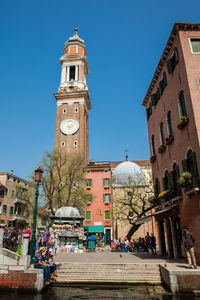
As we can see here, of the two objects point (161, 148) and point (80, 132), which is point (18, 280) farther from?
point (80, 132)

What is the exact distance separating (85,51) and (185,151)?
52.0m

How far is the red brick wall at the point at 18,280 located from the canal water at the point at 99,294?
431 millimetres

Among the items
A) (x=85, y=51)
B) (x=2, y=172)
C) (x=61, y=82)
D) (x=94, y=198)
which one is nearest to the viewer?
(x=94, y=198)

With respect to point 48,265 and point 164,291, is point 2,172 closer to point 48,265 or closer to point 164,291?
point 48,265

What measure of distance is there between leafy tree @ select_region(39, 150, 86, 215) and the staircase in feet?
64.9

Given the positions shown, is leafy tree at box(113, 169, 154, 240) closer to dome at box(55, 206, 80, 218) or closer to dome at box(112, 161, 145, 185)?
Answer: dome at box(55, 206, 80, 218)

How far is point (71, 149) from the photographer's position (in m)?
45.2

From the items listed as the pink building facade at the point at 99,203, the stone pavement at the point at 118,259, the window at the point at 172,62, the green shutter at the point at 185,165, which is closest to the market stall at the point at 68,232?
the stone pavement at the point at 118,259

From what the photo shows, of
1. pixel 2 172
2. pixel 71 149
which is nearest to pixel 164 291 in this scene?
pixel 71 149

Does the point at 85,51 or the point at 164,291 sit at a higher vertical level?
the point at 85,51

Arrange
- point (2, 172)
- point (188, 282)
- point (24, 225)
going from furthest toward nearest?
1. point (24, 225)
2. point (2, 172)
3. point (188, 282)

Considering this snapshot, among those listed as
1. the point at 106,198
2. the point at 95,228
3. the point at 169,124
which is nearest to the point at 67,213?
the point at 95,228

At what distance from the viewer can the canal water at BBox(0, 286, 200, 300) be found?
816cm

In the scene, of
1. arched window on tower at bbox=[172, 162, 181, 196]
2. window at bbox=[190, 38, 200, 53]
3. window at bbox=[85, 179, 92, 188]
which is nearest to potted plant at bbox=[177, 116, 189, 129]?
arched window on tower at bbox=[172, 162, 181, 196]
